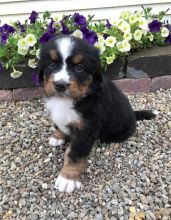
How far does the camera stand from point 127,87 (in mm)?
5477

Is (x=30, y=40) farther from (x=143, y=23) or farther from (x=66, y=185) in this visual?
(x=66, y=185)

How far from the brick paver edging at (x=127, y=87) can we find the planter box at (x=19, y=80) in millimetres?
65

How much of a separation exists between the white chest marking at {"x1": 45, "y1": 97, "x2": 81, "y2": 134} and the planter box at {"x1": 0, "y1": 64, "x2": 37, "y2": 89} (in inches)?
60.5

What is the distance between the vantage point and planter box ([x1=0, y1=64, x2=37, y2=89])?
5102 millimetres

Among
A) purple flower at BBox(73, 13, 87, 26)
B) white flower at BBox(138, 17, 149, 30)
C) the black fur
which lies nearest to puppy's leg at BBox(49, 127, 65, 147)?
the black fur

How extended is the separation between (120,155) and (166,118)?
102 cm

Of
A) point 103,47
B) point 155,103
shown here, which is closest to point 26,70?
point 103,47

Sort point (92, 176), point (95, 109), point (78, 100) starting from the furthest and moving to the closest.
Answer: point (92, 176) < point (95, 109) < point (78, 100)

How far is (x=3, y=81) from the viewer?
5180 millimetres

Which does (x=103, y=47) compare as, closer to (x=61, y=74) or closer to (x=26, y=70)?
(x=26, y=70)

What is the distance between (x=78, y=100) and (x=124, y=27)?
2.14m

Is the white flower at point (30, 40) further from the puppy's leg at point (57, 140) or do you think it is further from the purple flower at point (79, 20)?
the puppy's leg at point (57, 140)

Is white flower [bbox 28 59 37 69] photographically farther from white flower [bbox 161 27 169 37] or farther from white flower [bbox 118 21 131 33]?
white flower [bbox 161 27 169 37]

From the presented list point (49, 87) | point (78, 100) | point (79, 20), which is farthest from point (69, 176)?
point (79, 20)
